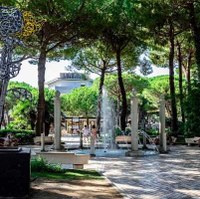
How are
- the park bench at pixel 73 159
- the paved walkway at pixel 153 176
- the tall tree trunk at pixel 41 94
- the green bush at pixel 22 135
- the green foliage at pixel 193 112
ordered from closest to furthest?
1. the paved walkway at pixel 153 176
2. the park bench at pixel 73 159
3. the green foliage at pixel 193 112
4. the green bush at pixel 22 135
5. the tall tree trunk at pixel 41 94

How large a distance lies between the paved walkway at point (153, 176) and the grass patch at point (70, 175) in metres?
0.37

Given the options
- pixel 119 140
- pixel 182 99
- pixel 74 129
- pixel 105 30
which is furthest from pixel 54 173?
pixel 74 129

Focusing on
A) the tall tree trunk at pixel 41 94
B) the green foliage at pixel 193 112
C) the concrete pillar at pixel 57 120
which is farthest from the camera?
the tall tree trunk at pixel 41 94

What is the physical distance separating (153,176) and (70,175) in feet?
7.06

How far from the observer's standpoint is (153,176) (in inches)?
461

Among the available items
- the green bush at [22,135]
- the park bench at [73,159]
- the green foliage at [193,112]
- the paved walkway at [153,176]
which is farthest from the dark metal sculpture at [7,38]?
the green foliage at [193,112]

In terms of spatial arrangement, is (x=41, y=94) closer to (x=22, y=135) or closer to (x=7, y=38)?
(x=22, y=135)

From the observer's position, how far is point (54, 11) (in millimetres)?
26219

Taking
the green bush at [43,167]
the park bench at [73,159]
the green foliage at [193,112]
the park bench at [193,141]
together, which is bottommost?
the green bush at [43,167]

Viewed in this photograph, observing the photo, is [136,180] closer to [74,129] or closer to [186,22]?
[186,22]

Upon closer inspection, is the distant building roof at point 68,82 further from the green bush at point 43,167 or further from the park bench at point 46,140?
the green bush at point 43,167

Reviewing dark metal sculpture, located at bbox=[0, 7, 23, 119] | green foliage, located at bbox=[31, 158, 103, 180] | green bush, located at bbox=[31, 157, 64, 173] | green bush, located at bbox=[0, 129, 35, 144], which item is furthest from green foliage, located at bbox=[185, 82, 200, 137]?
dark metal sculpture, located at bbox=[0, 7, 23, 119]

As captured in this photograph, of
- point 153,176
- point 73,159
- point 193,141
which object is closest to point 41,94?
point 193,141

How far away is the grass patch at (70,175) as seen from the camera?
1116cm
